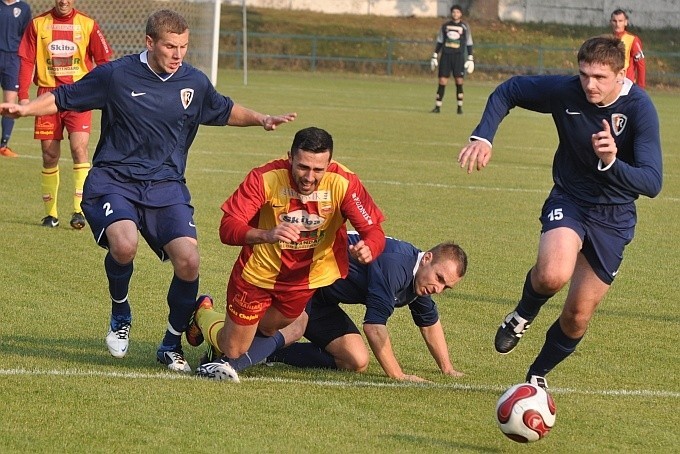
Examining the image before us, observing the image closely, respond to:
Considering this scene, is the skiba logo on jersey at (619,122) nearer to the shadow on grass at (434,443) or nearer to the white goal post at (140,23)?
the shadow on grass at (434,443)

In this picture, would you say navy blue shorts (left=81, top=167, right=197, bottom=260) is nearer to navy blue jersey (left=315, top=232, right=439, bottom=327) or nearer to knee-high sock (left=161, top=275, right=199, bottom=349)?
knee-high sock (left=161, top=275, right=199, bottom=349)

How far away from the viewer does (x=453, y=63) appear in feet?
98.7

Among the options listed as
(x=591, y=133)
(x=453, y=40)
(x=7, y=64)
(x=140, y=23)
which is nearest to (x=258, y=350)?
(x=591, y=133)

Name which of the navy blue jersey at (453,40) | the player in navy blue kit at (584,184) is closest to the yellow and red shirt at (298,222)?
the player in navy blue kit at (584,184)

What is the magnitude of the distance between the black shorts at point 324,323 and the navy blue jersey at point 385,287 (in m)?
0.05

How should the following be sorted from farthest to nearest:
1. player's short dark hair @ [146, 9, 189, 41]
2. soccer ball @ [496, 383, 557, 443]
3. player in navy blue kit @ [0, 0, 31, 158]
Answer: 1. player in navy blue kit @ [0, 0, 31, 158]
2. player's short dark hair @ [146, 9, 189, 41]
3. soccer ball @ [496, 383, 557, 443]

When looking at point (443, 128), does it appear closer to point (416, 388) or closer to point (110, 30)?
point (110, 30)

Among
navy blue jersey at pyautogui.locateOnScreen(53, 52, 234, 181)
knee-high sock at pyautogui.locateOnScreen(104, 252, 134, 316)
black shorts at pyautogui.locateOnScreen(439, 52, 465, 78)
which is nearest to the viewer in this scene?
knee-high sock at pyautogui.locateOnScreen(104, 252, 134, 316)

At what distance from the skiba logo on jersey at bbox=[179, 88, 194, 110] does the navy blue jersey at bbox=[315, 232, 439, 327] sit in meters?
1.27

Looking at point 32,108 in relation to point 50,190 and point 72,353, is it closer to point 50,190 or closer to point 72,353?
point 72,353

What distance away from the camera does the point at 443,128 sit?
81.8 ft

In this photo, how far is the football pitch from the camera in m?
5.69

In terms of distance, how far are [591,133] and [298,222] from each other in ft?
5.44

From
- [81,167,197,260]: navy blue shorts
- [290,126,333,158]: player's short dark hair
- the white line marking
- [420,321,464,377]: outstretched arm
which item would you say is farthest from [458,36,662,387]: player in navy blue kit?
[81,167,197,260]: navy blue shorts
